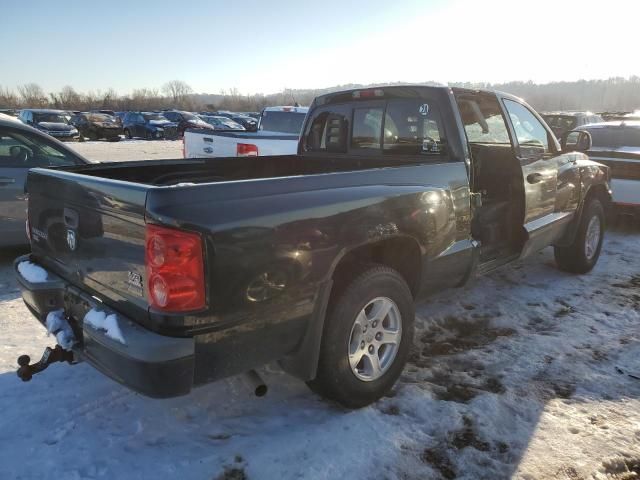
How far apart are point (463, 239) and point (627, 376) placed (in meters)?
1.48

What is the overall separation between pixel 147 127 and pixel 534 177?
3192 cm

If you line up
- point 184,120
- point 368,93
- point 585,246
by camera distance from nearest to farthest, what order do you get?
point 368,93 → point 585,246 → point 184,120

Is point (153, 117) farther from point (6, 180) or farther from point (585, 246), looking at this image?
point (585, 246)

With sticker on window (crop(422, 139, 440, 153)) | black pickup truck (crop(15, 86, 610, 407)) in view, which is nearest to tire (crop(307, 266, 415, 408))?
black pickup truck (crop(15, 86, 610, 407))

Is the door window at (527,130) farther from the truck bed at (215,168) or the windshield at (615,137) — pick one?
the windshield at (615,137)

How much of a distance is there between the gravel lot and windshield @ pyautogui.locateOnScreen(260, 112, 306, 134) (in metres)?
7.52

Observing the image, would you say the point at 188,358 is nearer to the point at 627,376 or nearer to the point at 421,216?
the point at 421,216

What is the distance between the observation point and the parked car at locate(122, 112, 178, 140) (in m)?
32.7

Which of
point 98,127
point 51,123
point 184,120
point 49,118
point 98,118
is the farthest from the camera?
point 184,120

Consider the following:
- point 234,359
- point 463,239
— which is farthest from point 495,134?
point 234,359

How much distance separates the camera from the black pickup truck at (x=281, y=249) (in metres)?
2.09

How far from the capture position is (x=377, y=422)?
2.85 metres

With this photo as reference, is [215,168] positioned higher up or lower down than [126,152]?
higher up

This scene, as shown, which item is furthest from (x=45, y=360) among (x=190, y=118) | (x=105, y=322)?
(x=190, y=118)
